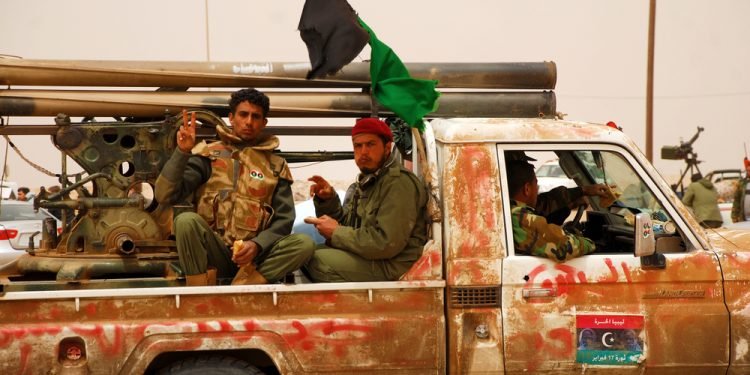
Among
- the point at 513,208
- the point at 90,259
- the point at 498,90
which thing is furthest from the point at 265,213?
→ the point at 498,90

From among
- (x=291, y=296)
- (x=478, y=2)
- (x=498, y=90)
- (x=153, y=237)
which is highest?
(x=478, y=2)

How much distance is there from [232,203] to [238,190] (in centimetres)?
7

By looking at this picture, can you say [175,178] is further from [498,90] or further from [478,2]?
[478,2]

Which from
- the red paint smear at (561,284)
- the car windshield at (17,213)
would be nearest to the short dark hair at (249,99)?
the red paint smear at (561,284)

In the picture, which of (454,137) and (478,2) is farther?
(478,2)

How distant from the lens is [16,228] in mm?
10523

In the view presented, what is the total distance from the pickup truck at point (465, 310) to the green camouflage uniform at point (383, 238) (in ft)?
0.30

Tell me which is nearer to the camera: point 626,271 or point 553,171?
point 626,271

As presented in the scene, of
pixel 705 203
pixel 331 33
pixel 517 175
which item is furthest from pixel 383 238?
pixel 705 203

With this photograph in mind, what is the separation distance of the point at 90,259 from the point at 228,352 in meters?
0.88

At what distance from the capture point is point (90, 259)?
4340 mm

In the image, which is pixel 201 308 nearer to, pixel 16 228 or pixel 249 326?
pixel 249 326

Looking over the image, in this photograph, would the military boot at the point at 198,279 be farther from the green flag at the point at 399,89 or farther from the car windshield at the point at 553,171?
the car windshield at the point at 553,171

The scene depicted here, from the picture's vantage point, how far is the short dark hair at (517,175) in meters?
4.38
